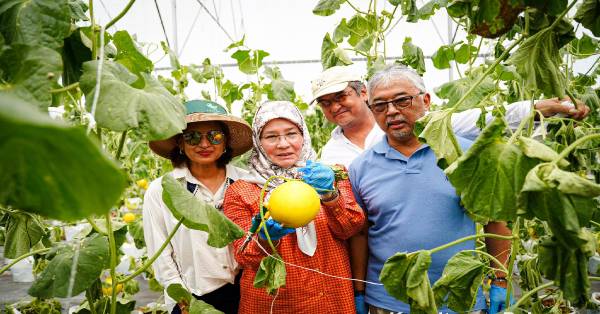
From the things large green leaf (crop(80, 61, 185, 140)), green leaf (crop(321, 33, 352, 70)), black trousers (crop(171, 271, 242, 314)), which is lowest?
black trousers (crop(171, 271, 242, 314))

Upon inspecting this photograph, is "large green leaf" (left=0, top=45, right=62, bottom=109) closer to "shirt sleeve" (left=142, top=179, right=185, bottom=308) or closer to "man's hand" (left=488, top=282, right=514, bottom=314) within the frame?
A: "shirt sleeve" (left=142, top=179, right=185, bottom=308)

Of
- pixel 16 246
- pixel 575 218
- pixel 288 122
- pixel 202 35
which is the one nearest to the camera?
pixel 575 218

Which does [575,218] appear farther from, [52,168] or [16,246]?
[16,246]

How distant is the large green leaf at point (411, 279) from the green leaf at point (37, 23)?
2.91ft

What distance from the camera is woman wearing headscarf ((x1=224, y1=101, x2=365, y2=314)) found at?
5.82 feet

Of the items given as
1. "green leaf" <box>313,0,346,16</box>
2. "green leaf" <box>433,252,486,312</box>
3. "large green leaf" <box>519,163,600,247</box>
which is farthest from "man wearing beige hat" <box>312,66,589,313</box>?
"large green leaf" <box>519,163,600,247</box>

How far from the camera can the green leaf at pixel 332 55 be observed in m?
2.89

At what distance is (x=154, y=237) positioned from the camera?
6.66ft

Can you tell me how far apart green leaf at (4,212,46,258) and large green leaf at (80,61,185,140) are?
0.75 meters

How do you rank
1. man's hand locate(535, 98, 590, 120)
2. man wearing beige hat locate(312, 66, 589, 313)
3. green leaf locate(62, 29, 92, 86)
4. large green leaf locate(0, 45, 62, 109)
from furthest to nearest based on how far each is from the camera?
man wearing beige hat locate(312, 66, 589, 313) → man's hand locate(535, 98, 590, 120) → green leaf locate(62, 29, 92, 86) → large green leaf locate(0, 45, 62, 109)

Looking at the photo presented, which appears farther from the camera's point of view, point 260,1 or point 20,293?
point 260,1

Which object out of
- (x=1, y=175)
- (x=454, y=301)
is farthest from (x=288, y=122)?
(x=1, y=175)

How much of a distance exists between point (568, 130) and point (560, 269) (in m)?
1.08

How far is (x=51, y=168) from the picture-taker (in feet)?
1.35
